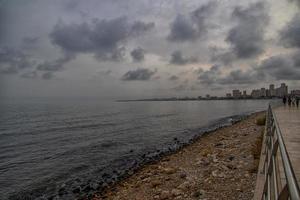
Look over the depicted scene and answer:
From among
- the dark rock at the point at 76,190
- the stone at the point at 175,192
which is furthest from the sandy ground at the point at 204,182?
the dark rock at the point at 76,190

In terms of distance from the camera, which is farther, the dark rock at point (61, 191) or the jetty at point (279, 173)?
the dark rock at point (61, 191)

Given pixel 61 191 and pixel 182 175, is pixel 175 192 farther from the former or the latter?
pixel 61 191

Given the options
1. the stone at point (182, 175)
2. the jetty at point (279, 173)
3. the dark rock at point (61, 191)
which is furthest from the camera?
the dark rock at point (61, 191)

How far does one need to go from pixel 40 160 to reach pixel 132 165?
22.9 feet

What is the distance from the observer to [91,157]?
1759 centimetres

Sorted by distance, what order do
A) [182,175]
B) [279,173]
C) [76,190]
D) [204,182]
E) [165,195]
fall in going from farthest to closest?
[76,190], [182,175], [204,182], [165,195], [279,173]

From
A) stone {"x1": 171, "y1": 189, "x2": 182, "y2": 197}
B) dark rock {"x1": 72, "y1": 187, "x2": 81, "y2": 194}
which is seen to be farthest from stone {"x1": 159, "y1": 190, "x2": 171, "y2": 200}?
dark rock {"x1": 72, "y1": 187, "x2": 81, "y2": 194}

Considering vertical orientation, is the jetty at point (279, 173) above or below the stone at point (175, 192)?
above

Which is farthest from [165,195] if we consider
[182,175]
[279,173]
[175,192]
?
[279,173]

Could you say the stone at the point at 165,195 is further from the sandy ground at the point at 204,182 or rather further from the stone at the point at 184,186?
the stone at the point at 184,186

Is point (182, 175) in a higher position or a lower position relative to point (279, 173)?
lower

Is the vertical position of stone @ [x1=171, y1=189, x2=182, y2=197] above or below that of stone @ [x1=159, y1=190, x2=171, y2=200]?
above

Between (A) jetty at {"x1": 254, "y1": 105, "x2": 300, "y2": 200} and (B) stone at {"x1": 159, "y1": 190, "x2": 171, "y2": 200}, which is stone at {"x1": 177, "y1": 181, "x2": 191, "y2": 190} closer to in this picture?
(B) stone at {"x1": 159, "y1": 190, "x2": 171, "y2": 200}

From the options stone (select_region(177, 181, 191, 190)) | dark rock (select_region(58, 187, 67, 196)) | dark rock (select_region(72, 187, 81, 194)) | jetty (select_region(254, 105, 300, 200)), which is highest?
jetty (select_region(254, 105, 300, 200))
